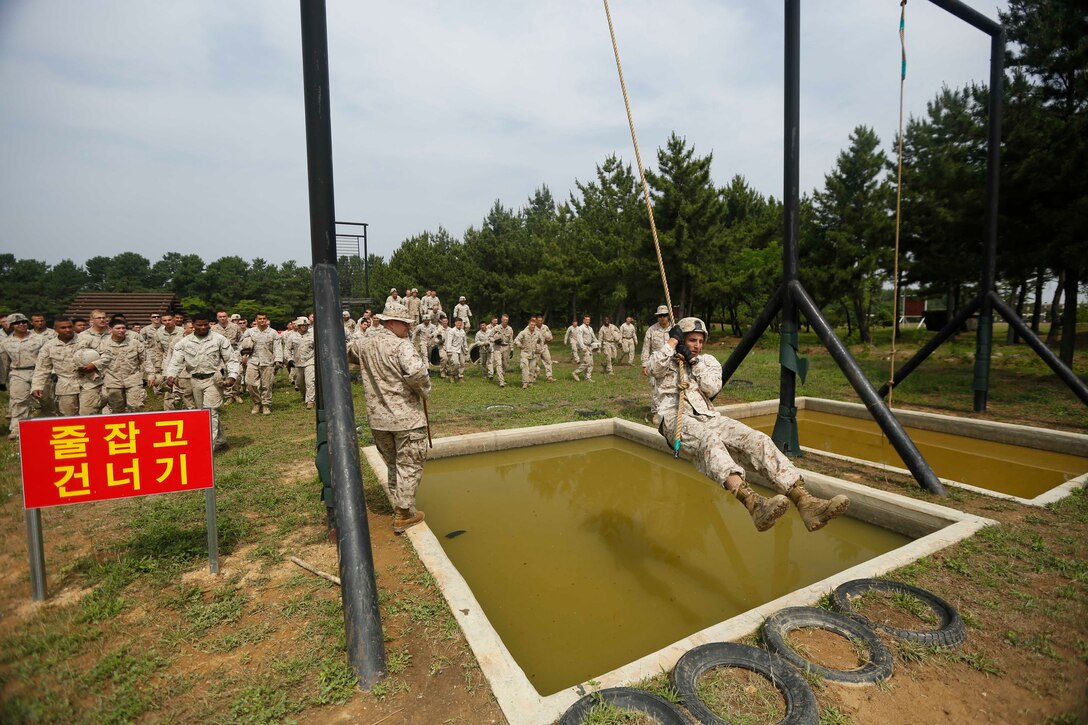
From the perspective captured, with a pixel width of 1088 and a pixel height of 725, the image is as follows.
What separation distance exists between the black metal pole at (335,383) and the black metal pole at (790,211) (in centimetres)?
540

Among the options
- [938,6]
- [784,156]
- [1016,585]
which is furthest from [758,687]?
[938,6]

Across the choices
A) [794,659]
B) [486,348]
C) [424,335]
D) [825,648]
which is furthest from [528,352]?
[794,659]

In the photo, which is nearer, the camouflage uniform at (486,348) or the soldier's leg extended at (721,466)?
the soldier's leg extended at (721,466)

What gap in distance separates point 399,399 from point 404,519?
1.12 metres

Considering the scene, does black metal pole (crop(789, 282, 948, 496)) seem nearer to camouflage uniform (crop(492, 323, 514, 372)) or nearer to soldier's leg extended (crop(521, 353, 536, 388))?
soldier's leg extended (crop(521, 353, 536, 388))

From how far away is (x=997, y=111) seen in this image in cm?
793

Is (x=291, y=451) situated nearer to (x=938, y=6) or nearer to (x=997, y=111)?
(x=938, y=6)

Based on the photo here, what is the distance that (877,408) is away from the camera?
5809 millimetres

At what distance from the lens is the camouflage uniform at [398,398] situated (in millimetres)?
4727

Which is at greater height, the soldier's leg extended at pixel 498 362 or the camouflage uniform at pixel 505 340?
the camouflage uniform at pixel 505 340

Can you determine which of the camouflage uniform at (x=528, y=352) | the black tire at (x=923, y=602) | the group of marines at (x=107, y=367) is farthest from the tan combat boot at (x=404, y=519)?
the camouflage uniform at (x=528, y=352)

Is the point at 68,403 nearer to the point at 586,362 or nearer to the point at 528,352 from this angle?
the point at 528,352

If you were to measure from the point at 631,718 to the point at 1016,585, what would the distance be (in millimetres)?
3120

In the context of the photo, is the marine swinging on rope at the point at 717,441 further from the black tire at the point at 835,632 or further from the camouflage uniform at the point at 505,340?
the camouflage uniform at the point at 505,340
